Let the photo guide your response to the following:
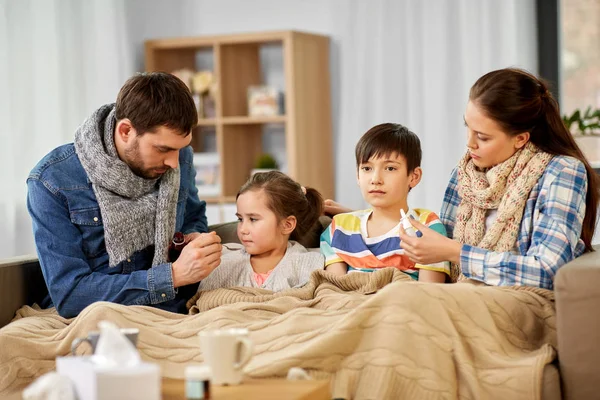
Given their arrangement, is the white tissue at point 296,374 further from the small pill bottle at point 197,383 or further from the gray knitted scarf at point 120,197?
the gray knitted scarf at point 120,197

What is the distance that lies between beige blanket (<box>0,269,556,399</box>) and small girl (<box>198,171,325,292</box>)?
0.27m

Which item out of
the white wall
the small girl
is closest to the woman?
the small girl

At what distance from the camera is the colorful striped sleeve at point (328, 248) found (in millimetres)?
2567

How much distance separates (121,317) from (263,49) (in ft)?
10.7

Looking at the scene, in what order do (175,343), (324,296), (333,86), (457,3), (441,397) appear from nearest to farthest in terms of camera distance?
(441,397)
(175,343)
(324,296)
(457,3)
(333,86)

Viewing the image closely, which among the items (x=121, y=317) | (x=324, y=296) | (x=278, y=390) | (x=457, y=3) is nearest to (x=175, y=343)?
(x=121, y=317)

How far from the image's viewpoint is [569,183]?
7.41ft

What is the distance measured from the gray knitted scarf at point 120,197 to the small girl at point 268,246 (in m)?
0.21

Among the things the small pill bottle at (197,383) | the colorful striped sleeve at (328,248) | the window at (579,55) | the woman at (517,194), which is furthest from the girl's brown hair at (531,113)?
the window at (579,55)

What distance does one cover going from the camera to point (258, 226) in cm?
258

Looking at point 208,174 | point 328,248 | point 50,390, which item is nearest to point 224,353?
point 50,390

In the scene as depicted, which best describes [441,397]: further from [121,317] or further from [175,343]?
[121,317]

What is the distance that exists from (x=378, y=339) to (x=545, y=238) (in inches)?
21.0

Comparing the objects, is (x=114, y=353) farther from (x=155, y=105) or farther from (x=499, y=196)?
(x=499, y=196)
